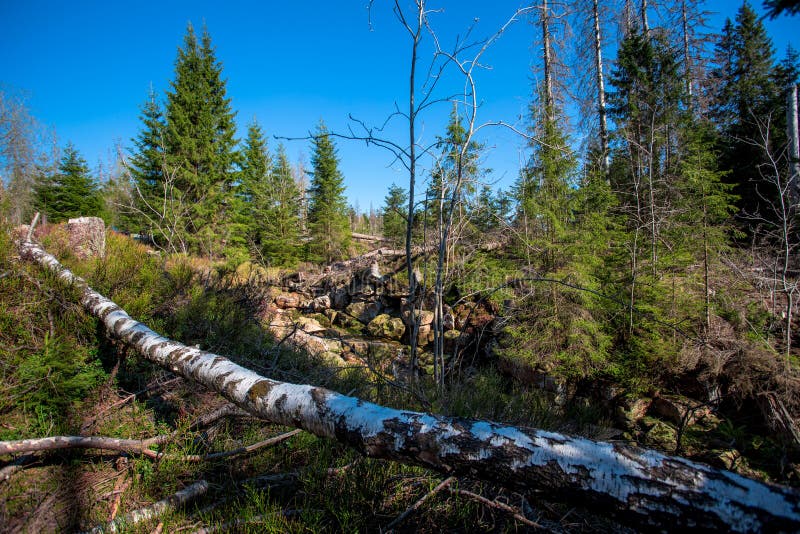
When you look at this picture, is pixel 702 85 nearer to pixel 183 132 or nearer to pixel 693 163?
pixel 693 163

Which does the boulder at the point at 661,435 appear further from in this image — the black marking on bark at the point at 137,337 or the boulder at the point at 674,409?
the black marking on bark at the point at 137,337

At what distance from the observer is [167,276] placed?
192 inches

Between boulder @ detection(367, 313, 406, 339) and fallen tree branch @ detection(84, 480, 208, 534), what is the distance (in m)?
11.1

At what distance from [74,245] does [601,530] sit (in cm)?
787

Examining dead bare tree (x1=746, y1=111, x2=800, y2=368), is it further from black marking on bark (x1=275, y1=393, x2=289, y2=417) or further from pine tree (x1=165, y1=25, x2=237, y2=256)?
pine tree (x1=165, y1=25, x2=237, y2=256)

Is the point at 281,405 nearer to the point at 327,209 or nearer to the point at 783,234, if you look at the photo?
the point at 783,234

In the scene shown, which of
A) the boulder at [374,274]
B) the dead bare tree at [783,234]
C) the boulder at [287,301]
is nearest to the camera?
the dead bare tree at [783,234]

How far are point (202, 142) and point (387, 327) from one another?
1347 centimetres

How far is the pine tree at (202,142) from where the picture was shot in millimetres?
15742

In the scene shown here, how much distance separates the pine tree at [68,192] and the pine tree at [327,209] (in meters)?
15.5

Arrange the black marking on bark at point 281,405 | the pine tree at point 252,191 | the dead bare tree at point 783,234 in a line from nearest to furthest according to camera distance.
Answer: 1. the black marking on bark at point 281,405
2. the dead bare tree at point 783,234
3. the pine tree at point 252,191

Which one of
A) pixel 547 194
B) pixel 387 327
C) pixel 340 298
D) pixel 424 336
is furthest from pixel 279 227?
pixel 547 194

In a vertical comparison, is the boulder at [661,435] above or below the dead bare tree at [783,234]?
below

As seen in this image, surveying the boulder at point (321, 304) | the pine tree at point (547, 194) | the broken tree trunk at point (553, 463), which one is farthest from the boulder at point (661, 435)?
the boulder at point (321, 304)
